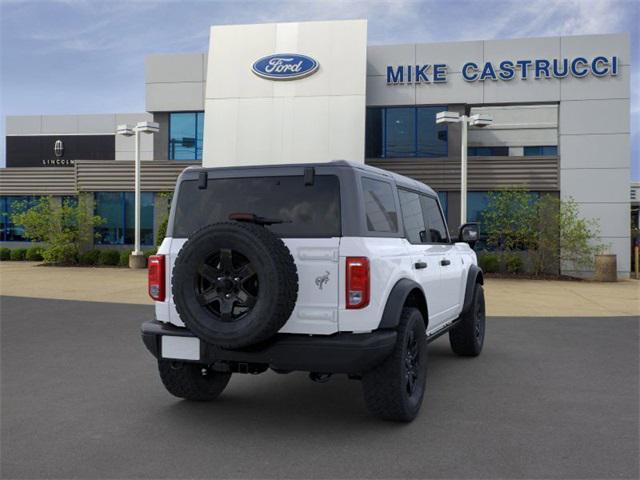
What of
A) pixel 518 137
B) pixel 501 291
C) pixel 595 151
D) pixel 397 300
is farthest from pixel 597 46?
pixel 397 300

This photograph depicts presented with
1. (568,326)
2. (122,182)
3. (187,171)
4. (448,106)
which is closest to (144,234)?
(122,182)

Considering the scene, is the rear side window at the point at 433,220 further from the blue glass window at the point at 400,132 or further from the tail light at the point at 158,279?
the blue glass window at the point at 400,132

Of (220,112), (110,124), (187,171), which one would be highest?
(110,124)

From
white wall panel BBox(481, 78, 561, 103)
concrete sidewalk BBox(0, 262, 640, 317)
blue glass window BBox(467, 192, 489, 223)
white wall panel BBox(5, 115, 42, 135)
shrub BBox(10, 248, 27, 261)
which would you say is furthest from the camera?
white wall panel BBox(5, 115, 42, 135)

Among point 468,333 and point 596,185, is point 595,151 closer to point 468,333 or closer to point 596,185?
point 596,185

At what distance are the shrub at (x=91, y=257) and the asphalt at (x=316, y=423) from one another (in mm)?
16810

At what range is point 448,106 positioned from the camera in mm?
23312

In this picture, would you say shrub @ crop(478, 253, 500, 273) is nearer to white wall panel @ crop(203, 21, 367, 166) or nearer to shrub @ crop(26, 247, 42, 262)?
white wall panel @ crop(203, 21, 367, 166)

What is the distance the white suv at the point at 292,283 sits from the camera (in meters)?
4.17

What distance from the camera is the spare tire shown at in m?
4.09

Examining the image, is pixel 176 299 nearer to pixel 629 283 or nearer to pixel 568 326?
pixel 568 326

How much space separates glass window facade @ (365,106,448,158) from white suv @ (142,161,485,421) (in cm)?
1922

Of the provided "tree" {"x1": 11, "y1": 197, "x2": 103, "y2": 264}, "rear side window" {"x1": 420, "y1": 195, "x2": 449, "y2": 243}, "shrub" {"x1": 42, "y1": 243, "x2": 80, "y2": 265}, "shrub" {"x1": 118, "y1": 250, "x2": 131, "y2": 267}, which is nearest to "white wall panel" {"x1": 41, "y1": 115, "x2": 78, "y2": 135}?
"tree" {"x1": 11, "y1": 197, "x2": 103, "y2": 264}

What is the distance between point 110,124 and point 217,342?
44264 mm
